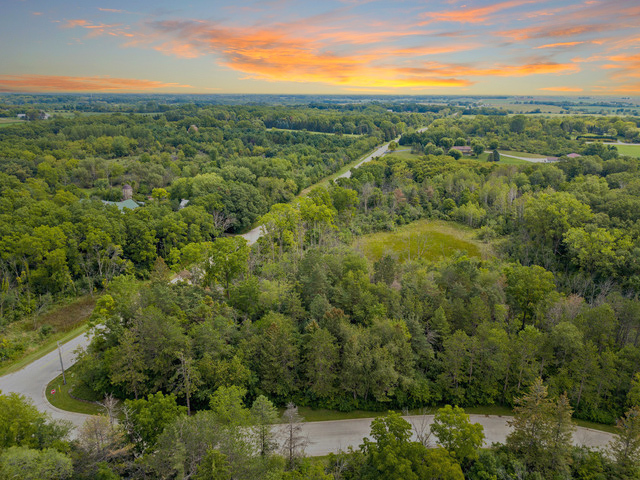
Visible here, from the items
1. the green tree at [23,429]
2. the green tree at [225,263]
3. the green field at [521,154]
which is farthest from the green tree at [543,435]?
the green field at [521,154]

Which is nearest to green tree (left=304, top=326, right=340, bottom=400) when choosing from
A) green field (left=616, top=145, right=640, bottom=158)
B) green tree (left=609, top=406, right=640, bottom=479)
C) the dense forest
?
the dense forest

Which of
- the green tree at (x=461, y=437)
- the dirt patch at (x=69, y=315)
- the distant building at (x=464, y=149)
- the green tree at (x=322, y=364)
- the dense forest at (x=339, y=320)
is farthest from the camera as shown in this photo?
the distant building at (x=464, y=149)

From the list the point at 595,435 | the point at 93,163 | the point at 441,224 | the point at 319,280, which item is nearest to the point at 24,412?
the point at 319,280

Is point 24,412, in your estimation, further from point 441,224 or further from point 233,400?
point 441,224

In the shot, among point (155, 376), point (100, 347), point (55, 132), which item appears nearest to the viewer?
point (155, 376)

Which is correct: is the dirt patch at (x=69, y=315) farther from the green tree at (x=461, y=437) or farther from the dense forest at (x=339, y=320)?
the green tree at (x=461, y=437)
